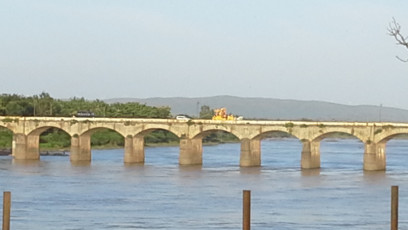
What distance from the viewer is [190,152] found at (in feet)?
289

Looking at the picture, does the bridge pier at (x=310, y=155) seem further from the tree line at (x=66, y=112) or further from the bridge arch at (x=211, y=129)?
the tree line at (x=66, y=112)

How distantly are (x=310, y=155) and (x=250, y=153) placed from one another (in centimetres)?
522

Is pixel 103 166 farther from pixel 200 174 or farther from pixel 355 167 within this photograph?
pixel 355 167

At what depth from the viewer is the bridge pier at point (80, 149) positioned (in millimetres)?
92562

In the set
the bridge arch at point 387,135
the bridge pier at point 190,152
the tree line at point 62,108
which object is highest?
the tree line at point 62,108

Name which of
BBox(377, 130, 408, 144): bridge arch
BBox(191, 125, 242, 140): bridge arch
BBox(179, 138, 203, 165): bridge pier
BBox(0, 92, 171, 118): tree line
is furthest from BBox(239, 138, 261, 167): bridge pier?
BBox(0, 92, 171, 118): tree line

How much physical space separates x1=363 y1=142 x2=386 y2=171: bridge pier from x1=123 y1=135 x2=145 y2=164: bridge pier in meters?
20.4

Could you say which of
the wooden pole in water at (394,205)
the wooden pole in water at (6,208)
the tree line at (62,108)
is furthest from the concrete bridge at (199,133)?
the wooden pole in water at (6,208)

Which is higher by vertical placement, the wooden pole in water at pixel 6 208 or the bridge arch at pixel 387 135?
the bridge arch at pixel 387 135

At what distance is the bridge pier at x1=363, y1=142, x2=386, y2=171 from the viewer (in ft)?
266

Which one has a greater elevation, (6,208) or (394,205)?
(394,205)

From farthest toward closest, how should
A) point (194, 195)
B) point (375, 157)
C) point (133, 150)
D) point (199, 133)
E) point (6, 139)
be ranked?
point (6, 139), point (133, 150), point (199, 133), point (375, 157), point (194, 195)

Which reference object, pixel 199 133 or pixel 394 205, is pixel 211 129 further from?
pixel 394 205

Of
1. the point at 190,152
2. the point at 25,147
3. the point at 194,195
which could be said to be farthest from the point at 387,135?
the point at 25,147
